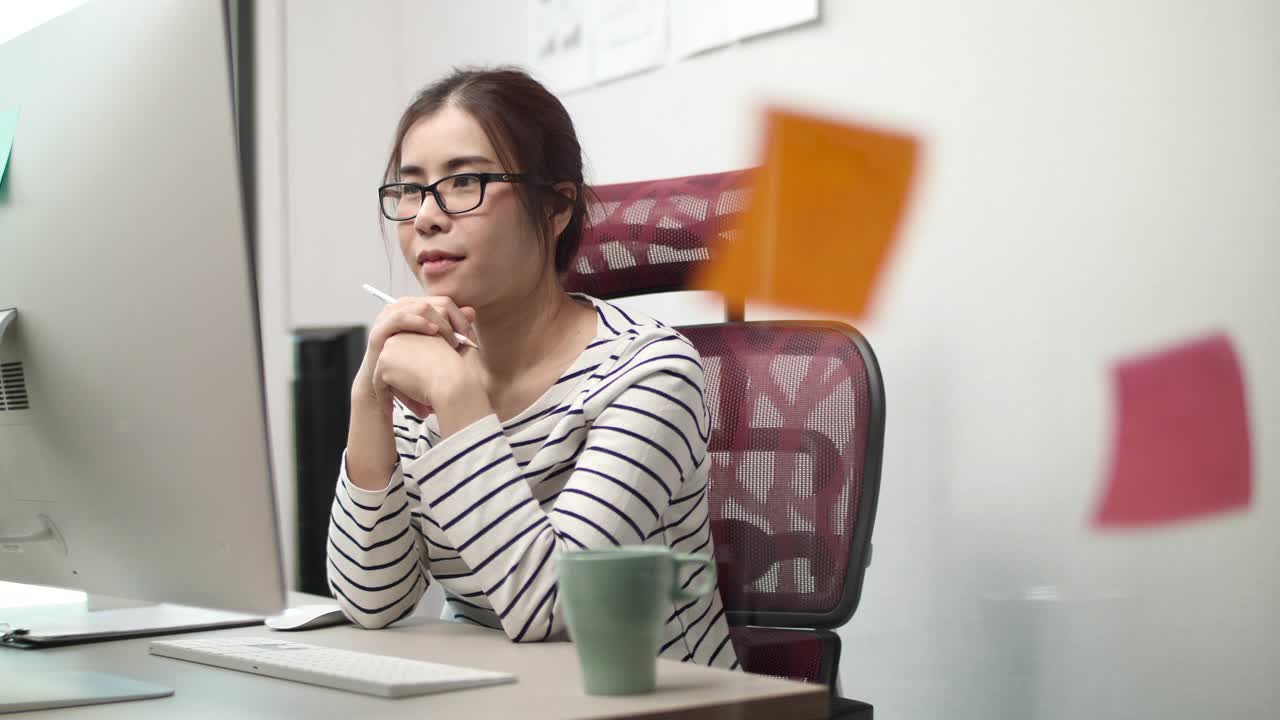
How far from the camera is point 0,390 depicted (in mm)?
744

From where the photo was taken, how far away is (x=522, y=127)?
1208mm

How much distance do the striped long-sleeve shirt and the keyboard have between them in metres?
0.16

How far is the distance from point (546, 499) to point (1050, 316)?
0.67m

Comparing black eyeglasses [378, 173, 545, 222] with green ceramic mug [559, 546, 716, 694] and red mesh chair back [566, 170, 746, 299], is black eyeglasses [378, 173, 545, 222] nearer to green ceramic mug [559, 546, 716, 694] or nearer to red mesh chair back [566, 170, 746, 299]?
red mesh chair back [566, 170, 746, 299]

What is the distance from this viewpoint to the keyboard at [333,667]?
66 cm

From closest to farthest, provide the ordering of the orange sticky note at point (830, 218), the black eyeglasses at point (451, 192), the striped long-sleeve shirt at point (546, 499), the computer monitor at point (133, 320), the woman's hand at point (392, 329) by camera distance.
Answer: the computer monitor at point (133, 320), the striped long-sleeve shirt at point (546, 499), the woman's hand at point (392, 329), the black eyeglasses at point (451, 192), the orange sticky note at point (830, 218)

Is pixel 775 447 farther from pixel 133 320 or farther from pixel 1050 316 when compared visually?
pixel 133 320

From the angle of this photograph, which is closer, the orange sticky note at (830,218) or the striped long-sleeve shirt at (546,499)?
the striped long-sleeve shirt at (546,499)

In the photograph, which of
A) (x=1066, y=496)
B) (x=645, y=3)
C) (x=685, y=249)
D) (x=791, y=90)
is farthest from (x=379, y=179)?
(x=1066, y=496)

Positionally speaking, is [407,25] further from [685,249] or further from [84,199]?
[84,199]

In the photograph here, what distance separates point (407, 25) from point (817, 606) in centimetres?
192

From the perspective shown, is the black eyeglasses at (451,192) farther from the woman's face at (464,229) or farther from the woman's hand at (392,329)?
the woman's hand at (392,329)

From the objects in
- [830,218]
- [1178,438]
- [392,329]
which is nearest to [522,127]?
[392,329]

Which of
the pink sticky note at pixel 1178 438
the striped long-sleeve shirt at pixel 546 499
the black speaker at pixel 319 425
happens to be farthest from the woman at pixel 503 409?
the black speaker at pixel 319 425
